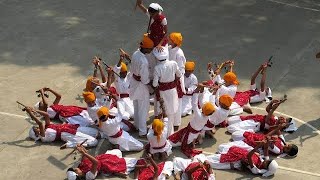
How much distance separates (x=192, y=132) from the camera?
34.9ft

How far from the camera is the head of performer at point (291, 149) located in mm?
10570

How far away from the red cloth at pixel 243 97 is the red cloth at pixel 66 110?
3208 mm

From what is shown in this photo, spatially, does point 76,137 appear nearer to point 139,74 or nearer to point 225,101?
point 139,74

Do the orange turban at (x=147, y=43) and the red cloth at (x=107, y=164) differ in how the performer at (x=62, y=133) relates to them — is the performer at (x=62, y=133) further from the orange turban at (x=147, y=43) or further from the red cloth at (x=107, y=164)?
the orange turban at (x=147, y=43)

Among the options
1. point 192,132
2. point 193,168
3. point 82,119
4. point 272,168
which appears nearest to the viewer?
point 193,168

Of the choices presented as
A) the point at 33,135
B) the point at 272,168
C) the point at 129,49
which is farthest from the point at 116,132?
the point at 129,49

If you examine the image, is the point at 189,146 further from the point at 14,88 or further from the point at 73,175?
the point at 14,88

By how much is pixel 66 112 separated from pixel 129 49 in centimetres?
352

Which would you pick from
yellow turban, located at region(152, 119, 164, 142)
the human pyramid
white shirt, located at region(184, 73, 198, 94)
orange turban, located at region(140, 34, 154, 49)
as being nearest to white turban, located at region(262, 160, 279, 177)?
the human pyramid

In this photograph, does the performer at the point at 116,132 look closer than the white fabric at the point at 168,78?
Yes

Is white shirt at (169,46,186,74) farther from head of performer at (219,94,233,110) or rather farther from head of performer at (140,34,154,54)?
head of performer at (219,94,233,110)

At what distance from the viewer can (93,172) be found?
995 centimetres

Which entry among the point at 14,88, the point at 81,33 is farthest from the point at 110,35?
the point at 14,88

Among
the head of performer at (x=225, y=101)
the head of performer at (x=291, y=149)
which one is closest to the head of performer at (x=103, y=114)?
the head of performer at (x=225, y=101)
